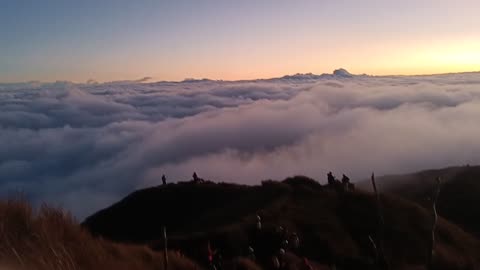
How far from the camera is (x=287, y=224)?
30.2 metres

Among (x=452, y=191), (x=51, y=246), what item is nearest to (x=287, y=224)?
(x=51, y=246)

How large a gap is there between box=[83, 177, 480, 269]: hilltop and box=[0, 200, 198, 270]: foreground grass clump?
723cm

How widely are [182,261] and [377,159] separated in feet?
483

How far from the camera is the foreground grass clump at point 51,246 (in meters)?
7.84

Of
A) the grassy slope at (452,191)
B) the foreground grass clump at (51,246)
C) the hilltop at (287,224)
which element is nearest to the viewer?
the foreground grass clump at (51,246)

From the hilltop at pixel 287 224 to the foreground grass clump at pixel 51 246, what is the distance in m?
7.23

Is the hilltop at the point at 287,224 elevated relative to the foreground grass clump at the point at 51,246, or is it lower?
lower

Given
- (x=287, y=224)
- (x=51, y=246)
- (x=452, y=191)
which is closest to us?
(x=51, y=246)

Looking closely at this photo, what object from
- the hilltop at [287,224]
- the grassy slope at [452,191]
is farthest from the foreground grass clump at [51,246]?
the grassy slope at [452,191]

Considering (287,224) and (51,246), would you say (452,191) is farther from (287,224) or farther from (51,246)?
(51,246)

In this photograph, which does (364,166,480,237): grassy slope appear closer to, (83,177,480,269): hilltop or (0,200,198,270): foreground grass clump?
(83,177,480,269): hilltop

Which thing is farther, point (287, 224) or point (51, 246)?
point (287, 224)

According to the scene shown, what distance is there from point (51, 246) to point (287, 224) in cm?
2297

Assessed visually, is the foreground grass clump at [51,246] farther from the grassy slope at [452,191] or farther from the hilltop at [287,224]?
the grassy slope at [452,191]
